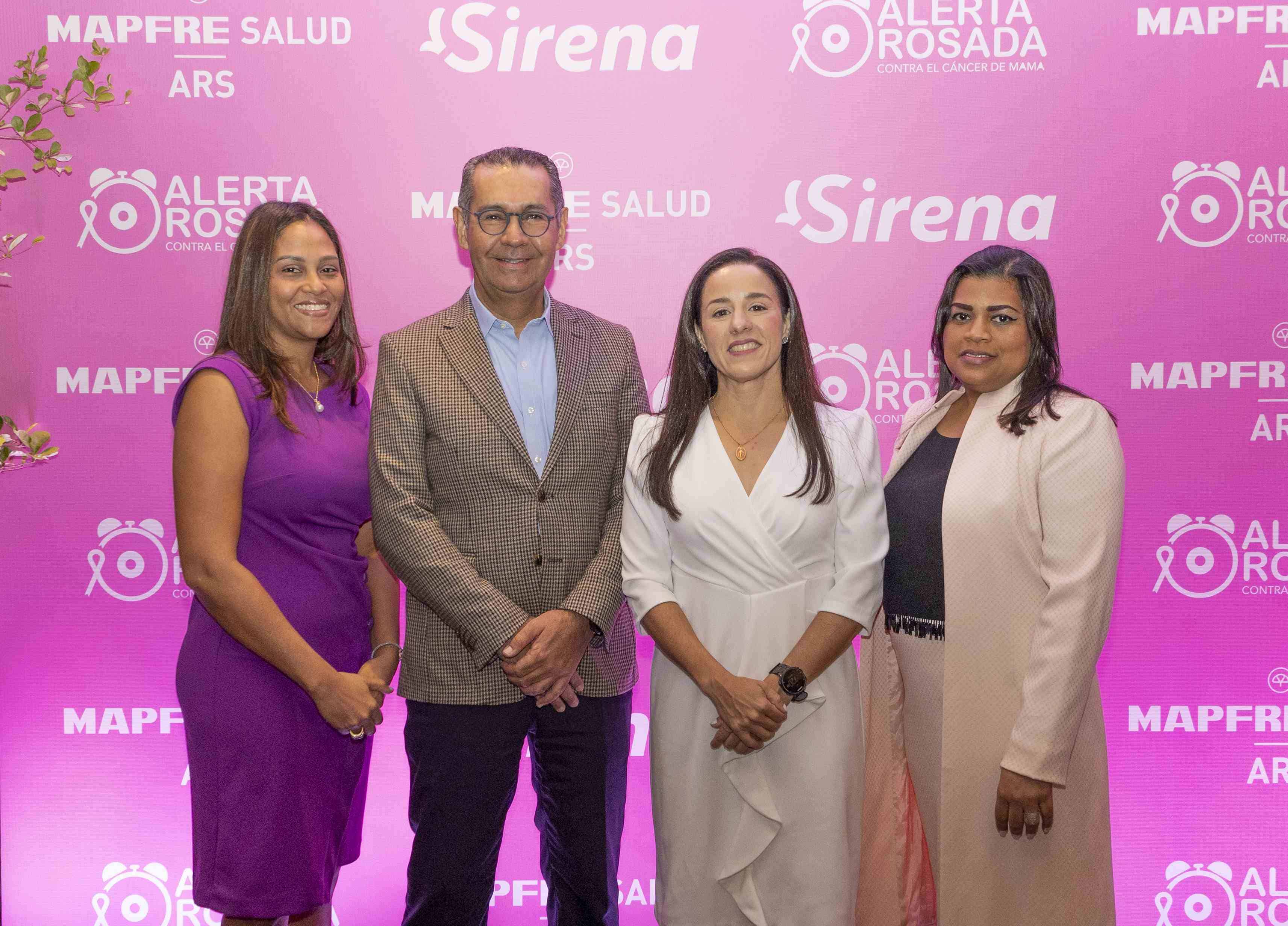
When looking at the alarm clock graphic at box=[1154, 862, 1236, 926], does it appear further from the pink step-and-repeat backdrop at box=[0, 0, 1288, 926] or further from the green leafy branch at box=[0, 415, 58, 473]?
the green leafy branch at box=[0, 415, 58, 473]

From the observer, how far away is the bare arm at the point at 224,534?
2.10m

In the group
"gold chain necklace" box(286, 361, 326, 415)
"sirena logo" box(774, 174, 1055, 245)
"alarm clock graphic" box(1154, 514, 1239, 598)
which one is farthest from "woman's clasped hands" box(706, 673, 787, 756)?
"alarm clock graphic" box(1154, 514, 1239, 598)

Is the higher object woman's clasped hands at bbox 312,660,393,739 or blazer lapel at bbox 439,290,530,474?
blazer lapel at bbox 439,290,530,474

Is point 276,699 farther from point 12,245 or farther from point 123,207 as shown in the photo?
point 123,207

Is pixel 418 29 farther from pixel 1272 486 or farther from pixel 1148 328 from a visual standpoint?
pixel 1272 486

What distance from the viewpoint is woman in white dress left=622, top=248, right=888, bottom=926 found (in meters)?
2.17

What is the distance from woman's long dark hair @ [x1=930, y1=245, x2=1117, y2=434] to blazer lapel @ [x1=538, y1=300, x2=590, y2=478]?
35.3 inches

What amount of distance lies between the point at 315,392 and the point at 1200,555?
9.08ft

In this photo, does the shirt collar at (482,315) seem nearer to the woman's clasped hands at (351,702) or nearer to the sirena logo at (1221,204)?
the woman's clasped hands at (351,702)

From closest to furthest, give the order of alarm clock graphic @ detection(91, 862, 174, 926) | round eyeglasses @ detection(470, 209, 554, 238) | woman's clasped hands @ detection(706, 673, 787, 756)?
1. woman's clasped hands @ detection(706, 673, 787, 756)
2. round eyeglasses @ detection(470, 209, 554, 238)
3. alarm clock graphic @ detection(91, 862, 174, 926)

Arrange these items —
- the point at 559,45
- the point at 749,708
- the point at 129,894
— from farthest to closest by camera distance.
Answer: the point at 129,894 → the point at 559,45 → the point at 749,708

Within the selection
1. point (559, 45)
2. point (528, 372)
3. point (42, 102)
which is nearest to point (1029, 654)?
point (528, 372)

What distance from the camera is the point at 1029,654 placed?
2.19m

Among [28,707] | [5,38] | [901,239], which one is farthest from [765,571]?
[5,38]
